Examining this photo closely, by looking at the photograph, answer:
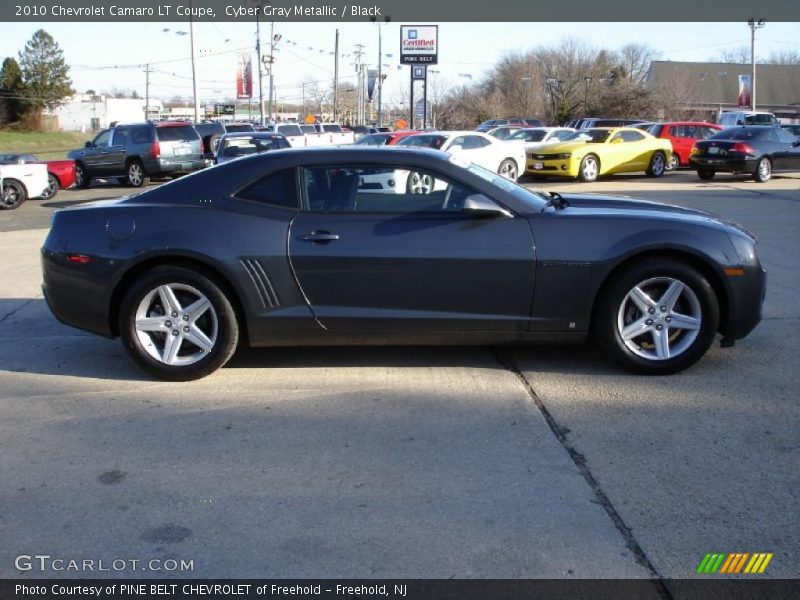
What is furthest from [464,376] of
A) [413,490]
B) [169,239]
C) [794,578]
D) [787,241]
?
[787,241]

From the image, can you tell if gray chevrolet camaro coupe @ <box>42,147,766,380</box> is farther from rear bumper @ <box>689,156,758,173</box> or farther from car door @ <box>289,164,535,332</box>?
rear bumper @ <box>689,156,758,173</box>

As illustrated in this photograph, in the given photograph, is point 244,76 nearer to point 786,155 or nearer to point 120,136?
point 120,136

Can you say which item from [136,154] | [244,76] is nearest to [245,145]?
[136,154]

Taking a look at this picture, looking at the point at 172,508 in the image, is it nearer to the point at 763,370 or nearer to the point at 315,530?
the point at 315,530

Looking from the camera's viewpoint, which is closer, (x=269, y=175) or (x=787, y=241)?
(x=269, y=175)

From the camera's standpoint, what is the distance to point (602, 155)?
2264 cm

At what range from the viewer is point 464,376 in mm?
5531

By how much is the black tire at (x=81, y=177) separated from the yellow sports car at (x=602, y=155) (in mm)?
12476

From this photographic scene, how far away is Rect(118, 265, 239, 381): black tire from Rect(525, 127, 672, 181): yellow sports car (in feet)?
58.7

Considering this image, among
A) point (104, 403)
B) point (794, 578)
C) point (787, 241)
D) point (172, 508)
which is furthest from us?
point (787, 241)

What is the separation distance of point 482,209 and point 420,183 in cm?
46

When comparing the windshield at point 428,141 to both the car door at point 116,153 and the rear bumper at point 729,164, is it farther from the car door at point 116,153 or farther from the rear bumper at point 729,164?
the car door at point 116,153

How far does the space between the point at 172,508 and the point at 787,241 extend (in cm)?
984

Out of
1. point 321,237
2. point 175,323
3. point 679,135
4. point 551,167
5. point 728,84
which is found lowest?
point 175,323
